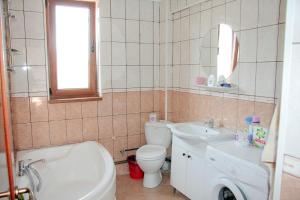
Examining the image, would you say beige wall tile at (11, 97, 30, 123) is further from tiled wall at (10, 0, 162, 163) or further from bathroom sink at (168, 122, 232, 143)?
bathroom sink at (168, 122, 232, 143)

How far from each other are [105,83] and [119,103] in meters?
0.33

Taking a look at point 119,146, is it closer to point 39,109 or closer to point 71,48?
point 39,109

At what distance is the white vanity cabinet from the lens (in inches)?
97.9

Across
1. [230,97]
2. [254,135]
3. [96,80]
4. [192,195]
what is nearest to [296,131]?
[254,135]

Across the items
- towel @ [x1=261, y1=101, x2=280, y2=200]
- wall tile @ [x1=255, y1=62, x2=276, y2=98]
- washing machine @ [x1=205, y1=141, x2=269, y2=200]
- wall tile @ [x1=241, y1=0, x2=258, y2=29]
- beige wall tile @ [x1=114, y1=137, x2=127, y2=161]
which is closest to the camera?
towel @ [x1=261, y1=101, x2=280, y2=200]

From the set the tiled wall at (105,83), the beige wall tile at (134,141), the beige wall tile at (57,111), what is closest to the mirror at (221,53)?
the tiled wall at (105,83)

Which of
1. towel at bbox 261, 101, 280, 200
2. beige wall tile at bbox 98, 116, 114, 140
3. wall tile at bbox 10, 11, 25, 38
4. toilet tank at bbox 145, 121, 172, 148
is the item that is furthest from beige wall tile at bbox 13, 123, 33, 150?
towel at bbox 261, 101, 280, 200

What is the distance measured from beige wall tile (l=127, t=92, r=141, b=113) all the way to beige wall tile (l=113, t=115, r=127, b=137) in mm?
144

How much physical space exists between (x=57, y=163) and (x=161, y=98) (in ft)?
5.28

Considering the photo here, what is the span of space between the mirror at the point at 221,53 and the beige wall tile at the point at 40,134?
1.87 m

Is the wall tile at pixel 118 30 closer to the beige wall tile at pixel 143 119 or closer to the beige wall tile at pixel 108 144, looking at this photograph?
the beige wall tile at pixel 143 119

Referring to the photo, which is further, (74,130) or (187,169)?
(74,130)

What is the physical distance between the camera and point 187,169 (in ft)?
8.77

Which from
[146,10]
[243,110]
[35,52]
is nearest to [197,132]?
[243,110]
